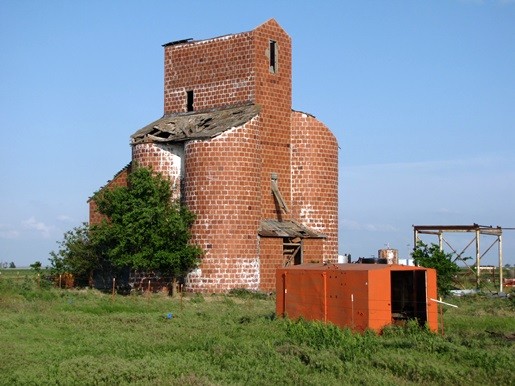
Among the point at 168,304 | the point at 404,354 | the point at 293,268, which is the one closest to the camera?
the point at 404,354

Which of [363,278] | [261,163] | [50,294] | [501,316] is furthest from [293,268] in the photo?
[261,163]

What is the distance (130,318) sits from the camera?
2967 centimetres

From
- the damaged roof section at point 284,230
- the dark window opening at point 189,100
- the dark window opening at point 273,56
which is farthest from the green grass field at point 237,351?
the dark window opening at point 189,100

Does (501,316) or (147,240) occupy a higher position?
(147,240)

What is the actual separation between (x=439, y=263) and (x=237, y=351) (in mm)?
21731

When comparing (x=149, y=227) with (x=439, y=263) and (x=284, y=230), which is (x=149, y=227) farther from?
(x=439, y=263)

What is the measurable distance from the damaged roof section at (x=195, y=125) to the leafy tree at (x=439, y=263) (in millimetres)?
Answer: 10624

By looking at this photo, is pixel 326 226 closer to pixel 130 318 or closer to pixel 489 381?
pixel 130 318

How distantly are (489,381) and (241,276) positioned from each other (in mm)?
27125

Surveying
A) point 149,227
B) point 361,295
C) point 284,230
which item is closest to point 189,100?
point 149,227

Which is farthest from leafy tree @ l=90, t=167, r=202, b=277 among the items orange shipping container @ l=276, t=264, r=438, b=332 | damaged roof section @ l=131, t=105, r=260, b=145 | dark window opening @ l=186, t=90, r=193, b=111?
orange shipping container @ l=276, t=264, r=438, b=332

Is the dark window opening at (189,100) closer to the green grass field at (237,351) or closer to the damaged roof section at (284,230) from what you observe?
the damaged roof section at (284,230)

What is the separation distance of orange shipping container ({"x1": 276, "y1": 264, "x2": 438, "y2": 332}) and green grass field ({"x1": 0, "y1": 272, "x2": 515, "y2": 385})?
2.36 ft

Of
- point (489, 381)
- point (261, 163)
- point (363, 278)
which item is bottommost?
point (489, 381)
